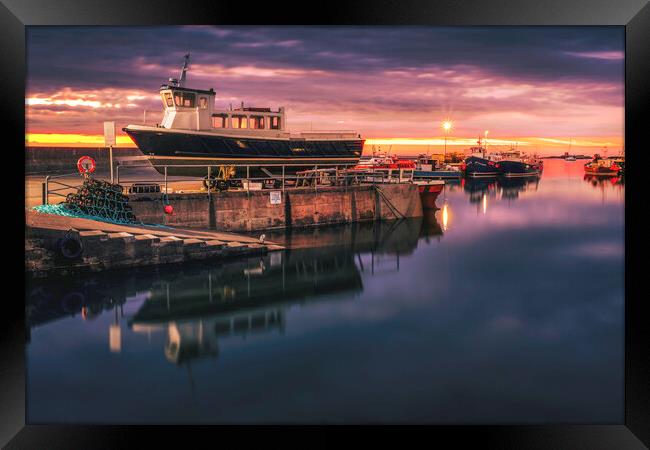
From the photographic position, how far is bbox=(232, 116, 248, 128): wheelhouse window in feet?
112

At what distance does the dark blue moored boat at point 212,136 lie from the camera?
104ft

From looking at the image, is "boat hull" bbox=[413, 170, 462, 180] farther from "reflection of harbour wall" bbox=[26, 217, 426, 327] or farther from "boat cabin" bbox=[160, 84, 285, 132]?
"reflection of harbour wall" bbox=[26, 217, 426, 327]

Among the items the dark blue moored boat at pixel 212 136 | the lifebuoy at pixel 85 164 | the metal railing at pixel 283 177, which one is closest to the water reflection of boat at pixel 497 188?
the metal railing at pixel 283 177

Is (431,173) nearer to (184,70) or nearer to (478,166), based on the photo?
(478,166)

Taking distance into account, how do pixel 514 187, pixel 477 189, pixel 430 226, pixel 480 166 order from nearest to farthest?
pixel 430 226 < pixel 477 189 < pixel 514 187 < pixel 480 166

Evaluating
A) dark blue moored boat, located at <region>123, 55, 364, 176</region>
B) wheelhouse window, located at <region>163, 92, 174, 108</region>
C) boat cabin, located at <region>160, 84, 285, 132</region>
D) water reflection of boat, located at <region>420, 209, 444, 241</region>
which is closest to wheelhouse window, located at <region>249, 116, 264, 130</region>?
dark blue moored boat, located at <region>123, 55, 364, 176</region>

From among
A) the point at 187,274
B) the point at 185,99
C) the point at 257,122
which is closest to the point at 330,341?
the point at 187,274

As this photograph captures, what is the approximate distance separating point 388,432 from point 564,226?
32081 mm

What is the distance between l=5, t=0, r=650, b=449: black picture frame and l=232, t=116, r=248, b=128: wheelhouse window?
78.5ft

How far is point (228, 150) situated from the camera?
33062 millimetres

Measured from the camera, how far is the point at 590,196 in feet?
198

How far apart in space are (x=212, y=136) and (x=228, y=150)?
1.06 meters
